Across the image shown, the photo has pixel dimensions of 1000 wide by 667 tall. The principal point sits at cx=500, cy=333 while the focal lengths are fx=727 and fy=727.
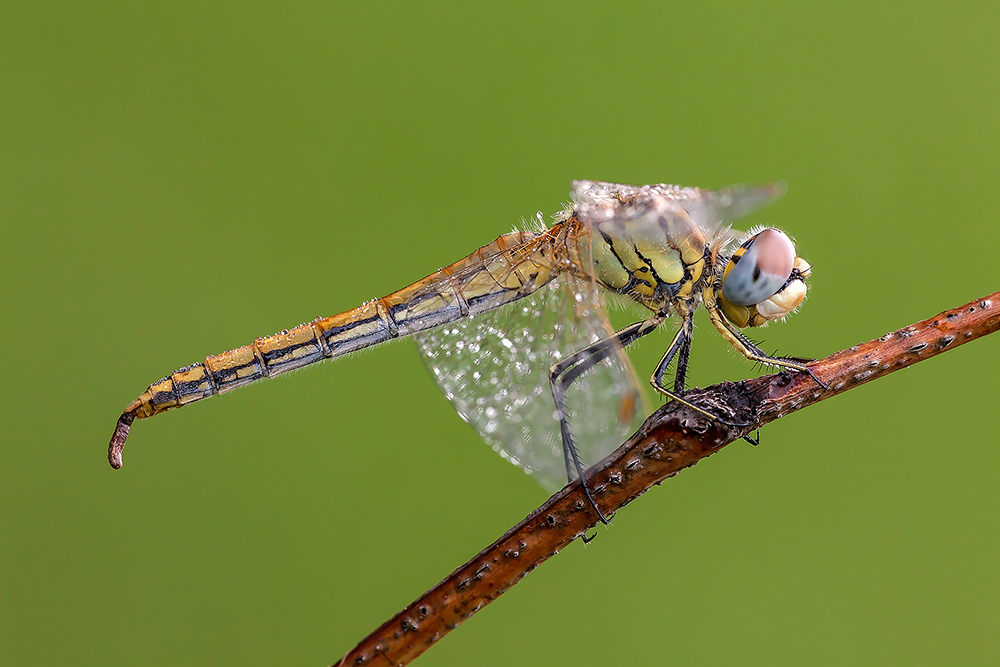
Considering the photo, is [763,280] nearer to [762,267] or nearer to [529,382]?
[762,267]

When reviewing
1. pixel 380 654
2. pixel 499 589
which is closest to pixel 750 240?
pixel 499 589

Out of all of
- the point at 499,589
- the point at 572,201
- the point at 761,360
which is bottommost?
the point at 499,589

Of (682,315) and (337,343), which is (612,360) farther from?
(337,343)

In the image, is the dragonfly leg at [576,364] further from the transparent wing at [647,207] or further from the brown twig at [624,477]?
the brown twig at [624,477]

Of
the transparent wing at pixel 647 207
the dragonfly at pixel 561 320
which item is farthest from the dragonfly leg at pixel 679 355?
the transparent wing at pixel 647 207

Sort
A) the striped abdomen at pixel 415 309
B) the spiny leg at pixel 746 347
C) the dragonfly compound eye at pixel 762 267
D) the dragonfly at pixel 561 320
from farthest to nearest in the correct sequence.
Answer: the striped abdomen at pixel 415 309, the dragonfly at pixel 561 320, the dragonfly compound eye at pixel 762 267, the spiny leg at pixel 746 347

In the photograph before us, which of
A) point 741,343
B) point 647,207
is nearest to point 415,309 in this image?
point 647,207
